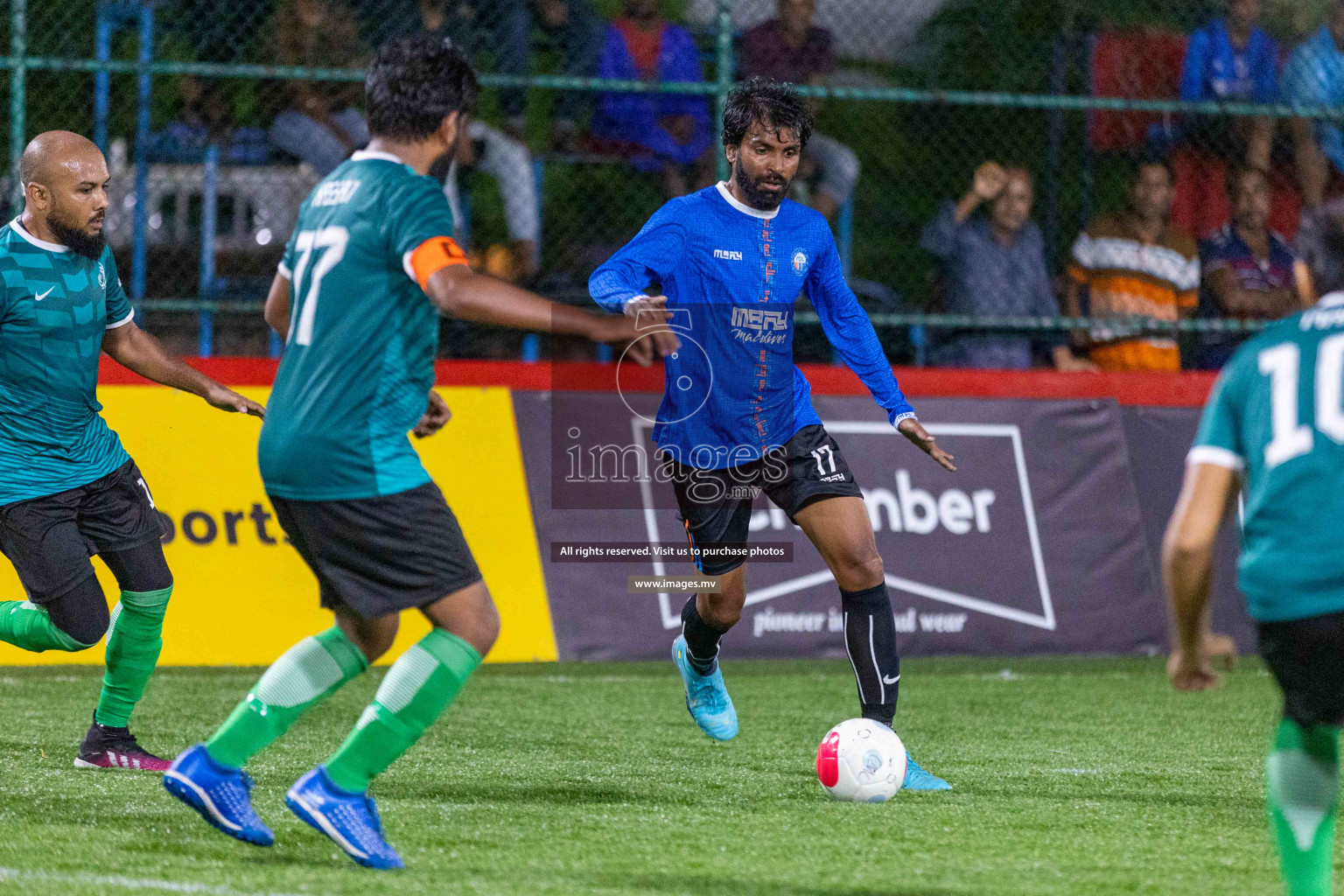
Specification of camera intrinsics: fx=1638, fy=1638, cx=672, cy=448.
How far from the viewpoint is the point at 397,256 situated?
3896mm

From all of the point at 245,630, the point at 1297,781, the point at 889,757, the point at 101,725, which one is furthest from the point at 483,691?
the point at 1297,781

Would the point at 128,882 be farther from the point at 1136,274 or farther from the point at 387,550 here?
the point at 1136,274

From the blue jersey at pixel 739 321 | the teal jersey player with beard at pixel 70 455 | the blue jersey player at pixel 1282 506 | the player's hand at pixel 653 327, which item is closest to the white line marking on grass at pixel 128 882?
the player's hand at pixel 653 327

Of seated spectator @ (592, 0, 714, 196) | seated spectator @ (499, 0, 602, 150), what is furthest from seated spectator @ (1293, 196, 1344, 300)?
seated spectator @ (499, 0, 602, 150)

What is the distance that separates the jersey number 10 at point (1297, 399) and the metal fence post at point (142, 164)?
7476 millimetres

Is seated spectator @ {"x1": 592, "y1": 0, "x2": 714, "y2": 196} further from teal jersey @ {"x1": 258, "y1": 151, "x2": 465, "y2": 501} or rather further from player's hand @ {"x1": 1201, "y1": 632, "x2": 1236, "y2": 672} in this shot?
player's hand @ {"x1": 1201, "y1": 632, "x2": 1236, "y2": 672}

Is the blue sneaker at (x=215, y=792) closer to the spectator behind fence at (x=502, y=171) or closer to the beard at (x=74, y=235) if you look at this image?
the beard at (x=74, y=235)

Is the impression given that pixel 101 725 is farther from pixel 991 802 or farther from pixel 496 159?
pixel 496 159

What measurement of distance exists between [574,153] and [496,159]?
514mm

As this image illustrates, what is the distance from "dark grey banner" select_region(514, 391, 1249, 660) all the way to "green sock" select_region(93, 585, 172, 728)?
3.26 m

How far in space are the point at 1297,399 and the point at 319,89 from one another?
24.8ft

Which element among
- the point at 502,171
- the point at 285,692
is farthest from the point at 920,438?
the point at 502,171

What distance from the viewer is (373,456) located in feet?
13.0

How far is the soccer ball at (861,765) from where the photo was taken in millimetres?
5035
